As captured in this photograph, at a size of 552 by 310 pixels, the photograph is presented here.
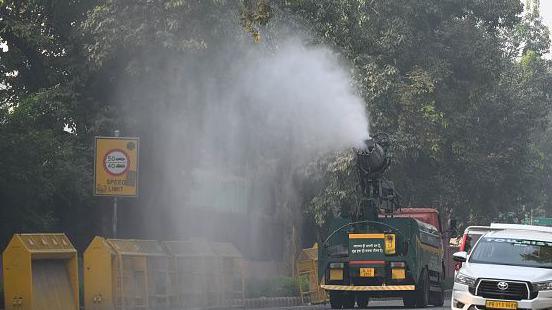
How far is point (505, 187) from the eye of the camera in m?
60.1

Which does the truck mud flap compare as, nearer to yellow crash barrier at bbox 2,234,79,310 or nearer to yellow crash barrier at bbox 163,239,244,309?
yellow crash barrier at bbox 163,239,244,309

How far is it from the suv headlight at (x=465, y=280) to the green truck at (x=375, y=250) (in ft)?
22.5

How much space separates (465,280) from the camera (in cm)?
1789

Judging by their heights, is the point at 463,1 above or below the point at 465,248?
above

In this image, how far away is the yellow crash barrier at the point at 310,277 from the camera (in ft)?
97.5

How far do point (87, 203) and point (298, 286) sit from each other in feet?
22.0

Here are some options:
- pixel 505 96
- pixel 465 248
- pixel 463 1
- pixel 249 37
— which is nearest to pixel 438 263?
pixel 465 248

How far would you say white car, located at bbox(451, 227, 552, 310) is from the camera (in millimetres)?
17422

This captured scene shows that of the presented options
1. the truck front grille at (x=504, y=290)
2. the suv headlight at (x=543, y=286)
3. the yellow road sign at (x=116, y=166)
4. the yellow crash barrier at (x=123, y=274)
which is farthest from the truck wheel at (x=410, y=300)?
the suv headlight at (x=543, y=286)

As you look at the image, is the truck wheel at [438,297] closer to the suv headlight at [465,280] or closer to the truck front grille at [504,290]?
the suv headlight at [465,280]

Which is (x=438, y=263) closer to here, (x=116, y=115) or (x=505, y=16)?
(x=116, y=115)

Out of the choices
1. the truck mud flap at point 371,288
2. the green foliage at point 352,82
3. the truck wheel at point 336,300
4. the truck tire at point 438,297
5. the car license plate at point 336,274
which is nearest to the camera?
the truck mud flap at point 371,288

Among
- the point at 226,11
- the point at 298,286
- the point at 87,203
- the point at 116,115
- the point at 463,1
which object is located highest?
the point at 463,1

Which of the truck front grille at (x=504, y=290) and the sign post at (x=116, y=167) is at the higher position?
the sign post at (x=116, y=167)
